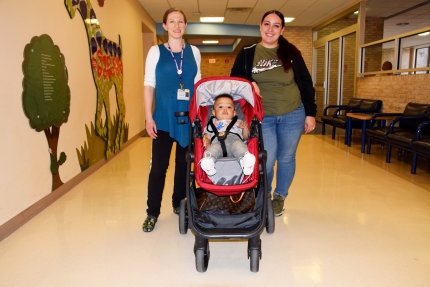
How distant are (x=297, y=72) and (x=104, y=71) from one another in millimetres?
3238

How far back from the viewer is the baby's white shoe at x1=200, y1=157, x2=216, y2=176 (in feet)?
6.52

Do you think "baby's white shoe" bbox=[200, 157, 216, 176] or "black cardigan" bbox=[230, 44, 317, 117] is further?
"black cardigan" bbox=[230, 44, 317, 117]

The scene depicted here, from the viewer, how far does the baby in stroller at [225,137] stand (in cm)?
202

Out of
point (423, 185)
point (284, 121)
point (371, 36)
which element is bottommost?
point (423, 185)

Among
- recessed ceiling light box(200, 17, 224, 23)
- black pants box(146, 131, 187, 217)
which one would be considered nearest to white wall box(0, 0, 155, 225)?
black pants box(146, 131, 187, 217)

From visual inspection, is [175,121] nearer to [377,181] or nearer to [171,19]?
[171,19]

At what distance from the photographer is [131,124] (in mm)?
6781

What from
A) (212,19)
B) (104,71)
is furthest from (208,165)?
(212,19)

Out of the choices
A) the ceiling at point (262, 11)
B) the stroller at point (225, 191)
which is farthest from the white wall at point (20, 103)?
the ceiling at point (262, 11)

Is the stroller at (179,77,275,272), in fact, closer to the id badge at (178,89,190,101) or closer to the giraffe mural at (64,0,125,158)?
the id badge at (178,89,190,101)

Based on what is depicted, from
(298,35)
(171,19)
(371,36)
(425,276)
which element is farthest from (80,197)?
(298,35)

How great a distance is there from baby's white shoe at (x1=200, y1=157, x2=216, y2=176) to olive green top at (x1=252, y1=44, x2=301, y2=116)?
88 centimetres

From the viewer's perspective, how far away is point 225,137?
88.4 inches

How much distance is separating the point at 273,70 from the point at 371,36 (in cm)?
700
